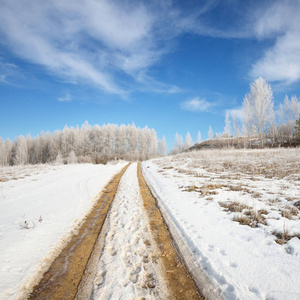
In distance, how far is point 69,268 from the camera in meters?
2.77

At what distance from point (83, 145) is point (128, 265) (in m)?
67.5

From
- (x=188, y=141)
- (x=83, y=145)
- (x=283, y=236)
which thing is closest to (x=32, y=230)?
(x=283, y=236)

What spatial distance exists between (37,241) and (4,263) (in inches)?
30.7

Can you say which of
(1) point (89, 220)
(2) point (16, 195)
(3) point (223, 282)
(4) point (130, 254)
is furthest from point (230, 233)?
(2) point (16, 195)

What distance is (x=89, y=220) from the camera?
4.88 meters

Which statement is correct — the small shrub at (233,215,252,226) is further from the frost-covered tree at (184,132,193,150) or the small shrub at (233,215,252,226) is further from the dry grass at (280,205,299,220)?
the frost-covered tree at (184,132,193,150)

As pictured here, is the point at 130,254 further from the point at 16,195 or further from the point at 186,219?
the point at 16,195

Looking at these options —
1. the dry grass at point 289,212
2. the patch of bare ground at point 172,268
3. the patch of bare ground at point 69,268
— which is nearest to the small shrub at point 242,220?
the dry grass at point 289,212

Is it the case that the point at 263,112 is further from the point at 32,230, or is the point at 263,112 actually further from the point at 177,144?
the point at 177,144

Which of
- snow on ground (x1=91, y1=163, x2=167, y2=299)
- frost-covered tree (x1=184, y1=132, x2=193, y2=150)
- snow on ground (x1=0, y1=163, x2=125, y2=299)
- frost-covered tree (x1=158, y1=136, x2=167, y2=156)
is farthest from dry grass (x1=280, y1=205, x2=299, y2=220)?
frost-covered tree (x1=184, y1=132, x2=193, y2=150)

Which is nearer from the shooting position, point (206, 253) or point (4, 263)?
point (4, 263)

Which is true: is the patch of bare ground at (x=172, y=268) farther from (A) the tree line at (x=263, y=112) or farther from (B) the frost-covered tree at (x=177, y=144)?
(B) the frost-covered tree at (x=177, y=144)

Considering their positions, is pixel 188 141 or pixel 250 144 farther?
pixel 188 141

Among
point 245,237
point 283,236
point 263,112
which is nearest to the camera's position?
point 283,236
